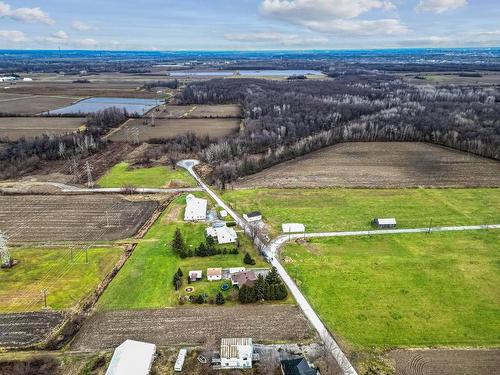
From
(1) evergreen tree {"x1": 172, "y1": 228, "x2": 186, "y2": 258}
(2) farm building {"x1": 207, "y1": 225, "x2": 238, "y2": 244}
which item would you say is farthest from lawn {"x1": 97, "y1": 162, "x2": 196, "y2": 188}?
(1) evergreen tree {"x1": 172, "y1": 228, "x2": 186, "y2": 258}

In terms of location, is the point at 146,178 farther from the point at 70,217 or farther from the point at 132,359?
the point at 132,359

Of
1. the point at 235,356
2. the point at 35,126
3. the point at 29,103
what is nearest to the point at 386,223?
the point at 235,356

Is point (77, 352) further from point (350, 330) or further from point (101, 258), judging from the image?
point (350, 330)

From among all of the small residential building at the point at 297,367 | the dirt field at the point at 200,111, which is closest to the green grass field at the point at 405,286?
the small residential building at the point at 297,367

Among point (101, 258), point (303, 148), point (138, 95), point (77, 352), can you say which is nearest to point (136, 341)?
point (77, 352)

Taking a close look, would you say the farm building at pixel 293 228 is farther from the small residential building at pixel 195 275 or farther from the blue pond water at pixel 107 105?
the blue pond water at pixel 107 105

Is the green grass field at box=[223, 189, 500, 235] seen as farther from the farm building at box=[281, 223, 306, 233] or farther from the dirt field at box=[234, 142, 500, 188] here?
the dirt field at box=[234, 142, 500, 188]
